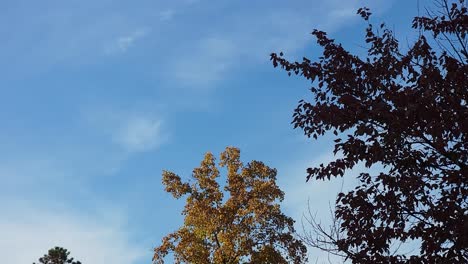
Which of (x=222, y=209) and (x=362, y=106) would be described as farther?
(x=222, y=209)

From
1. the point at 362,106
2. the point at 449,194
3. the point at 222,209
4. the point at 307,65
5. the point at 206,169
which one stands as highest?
the point at 206,169

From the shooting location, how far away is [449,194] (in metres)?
6.31

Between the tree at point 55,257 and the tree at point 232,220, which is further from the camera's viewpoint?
the tree at point 55,257

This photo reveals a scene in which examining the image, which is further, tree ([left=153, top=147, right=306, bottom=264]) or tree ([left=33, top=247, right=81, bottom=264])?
tree ([left=33, top=247, right=81, bottom=264])

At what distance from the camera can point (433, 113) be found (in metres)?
6.15

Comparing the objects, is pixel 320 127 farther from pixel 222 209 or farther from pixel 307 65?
pixel 222 209

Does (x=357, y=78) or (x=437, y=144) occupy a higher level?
(x=357, y=78)

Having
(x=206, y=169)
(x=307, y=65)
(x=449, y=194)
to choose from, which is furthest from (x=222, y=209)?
(x=449, y=194)

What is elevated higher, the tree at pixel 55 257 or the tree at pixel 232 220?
the tree at pixel 55 257

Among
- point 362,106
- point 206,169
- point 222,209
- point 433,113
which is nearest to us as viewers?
point 433,113

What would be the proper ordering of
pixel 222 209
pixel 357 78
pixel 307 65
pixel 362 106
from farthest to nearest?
1. pixel 222 209
2. pixel 307 65
3. pixel 357 78
4. pixel 362 106

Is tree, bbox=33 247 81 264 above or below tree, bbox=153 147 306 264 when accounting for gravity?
above

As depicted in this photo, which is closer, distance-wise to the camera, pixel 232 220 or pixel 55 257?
pixel 232 220

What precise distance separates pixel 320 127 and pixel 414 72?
160 cm
